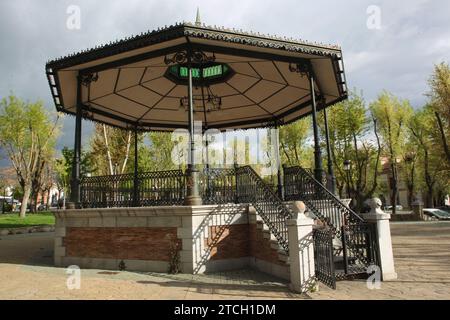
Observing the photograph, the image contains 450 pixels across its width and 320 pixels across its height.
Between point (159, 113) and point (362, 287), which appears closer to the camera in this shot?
point (362, 287)

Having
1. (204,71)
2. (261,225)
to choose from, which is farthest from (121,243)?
(204,71)

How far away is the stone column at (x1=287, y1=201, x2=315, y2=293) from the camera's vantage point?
21.9 ft

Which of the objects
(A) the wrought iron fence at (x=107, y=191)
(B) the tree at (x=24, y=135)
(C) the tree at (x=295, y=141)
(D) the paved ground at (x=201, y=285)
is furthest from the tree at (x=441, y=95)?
(B) the tree at (x=24, y=135)

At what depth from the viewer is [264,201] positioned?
8.87m

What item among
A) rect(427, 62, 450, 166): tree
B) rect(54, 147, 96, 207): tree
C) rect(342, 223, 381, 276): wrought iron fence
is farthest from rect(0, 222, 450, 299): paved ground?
rect(54, 147, 96, 207): tree

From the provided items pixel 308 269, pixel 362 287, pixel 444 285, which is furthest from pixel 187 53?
pixel 444 285

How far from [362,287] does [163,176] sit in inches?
242

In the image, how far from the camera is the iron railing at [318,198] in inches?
314

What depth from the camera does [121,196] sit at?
10312mm

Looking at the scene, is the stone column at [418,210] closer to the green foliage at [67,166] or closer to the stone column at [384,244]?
the stone column at [384,244]

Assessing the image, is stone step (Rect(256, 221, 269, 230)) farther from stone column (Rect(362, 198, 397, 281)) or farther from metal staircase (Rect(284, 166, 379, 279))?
stone column (Rect(362, 198, 397, 281))

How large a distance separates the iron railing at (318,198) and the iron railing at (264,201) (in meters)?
1.16

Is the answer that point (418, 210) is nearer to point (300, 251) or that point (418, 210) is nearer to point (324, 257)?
point (324, 257)

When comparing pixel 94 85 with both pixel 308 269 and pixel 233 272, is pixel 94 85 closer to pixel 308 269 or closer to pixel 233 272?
pixel 233 272
